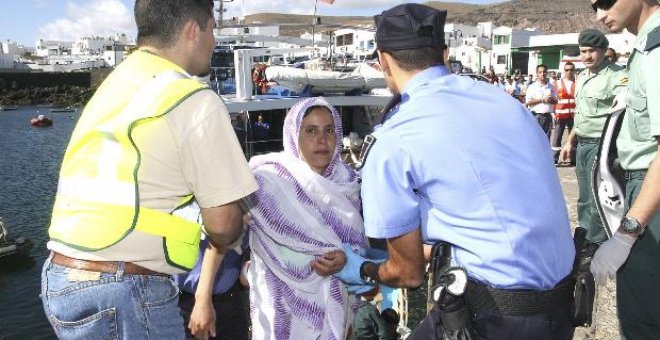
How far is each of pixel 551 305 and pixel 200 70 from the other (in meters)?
1.38

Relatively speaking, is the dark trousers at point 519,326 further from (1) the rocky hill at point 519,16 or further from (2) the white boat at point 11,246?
(1) the rocky hill at point 519,16

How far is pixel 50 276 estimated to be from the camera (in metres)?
1.60

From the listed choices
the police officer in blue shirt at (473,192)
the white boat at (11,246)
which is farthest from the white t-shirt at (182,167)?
the white boat at (11,246)

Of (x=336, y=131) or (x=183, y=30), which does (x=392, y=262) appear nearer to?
(x=183, y=30)

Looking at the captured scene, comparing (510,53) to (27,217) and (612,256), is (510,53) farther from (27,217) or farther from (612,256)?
(612,256)

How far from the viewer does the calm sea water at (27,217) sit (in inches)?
376

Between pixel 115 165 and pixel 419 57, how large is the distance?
99 centimetres

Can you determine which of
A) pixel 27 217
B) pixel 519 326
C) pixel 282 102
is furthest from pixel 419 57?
pixel 27 217

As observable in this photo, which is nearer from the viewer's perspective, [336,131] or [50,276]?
[50,276]

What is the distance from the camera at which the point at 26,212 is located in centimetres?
1594

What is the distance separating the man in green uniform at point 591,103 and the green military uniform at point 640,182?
8.32 feet

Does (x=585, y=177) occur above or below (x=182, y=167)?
below

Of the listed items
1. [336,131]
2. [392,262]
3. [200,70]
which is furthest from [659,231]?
[200,70]

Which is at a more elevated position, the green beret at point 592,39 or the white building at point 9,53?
the white building at point 9,53
